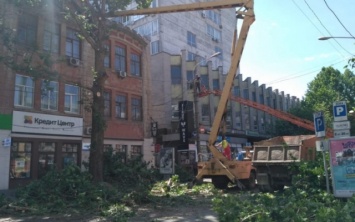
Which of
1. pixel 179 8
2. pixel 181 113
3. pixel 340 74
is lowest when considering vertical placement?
pixel 181 113

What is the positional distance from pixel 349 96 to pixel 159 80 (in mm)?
26010

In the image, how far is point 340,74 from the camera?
167ft

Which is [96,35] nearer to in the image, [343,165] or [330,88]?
[343,165]

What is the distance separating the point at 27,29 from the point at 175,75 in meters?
20.7

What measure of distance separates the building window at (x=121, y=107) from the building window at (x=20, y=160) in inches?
314

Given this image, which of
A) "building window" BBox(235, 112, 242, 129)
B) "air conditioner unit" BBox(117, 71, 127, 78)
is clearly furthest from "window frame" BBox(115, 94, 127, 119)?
"building window" BBox(235, 112, 242, 129)

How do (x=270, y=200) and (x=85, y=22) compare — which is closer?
(x=270, y=200)

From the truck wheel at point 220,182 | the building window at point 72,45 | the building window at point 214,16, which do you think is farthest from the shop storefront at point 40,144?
the building window at point 214,16

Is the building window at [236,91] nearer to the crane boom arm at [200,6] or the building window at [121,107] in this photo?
the building window at [121,107]

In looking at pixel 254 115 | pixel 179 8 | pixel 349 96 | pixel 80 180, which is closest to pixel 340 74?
pixel 349 96

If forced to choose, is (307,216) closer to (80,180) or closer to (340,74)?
(80,180)

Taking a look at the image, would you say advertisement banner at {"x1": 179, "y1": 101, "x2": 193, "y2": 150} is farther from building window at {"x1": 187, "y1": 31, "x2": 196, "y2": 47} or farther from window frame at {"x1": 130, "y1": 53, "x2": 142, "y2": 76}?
building window at {"x1": 187, "y1": 31, "x2": 196, "y2": 47}

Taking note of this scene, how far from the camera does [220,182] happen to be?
17781 mm

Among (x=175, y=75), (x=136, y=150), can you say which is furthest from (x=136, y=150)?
(x=175, y=75)
